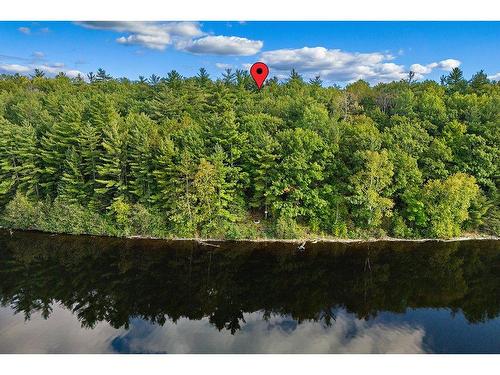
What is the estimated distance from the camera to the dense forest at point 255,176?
35750mm

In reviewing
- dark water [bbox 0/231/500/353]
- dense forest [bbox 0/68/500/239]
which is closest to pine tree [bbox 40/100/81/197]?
dense forest [bbox 0/68/500/239]

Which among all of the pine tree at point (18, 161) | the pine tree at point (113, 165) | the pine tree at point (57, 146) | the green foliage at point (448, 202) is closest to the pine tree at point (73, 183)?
the pine tree at point (57, 146)

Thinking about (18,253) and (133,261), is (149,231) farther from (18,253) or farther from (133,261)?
(18,253)

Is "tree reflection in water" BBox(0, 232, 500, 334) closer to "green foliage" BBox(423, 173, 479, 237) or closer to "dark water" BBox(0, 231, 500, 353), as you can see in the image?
"dark water" BBox(0, 231, 500, 353)

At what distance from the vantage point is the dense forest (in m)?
35.8

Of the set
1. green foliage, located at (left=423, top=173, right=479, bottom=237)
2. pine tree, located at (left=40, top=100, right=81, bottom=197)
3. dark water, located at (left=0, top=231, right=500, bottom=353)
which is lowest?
dark water, located at (left=0, top=231, right=500, bottom=353)

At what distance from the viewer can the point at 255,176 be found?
1500 inches

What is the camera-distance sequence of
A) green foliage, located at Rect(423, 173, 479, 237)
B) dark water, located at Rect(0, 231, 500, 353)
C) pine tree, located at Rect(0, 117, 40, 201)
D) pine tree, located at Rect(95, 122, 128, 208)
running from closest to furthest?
dark water, located at Rect(0, 231, 500, 353) < green foliage, located at Rect(423, 173, 479, 237) < pine tree, located at Rect(95, 122, 128, 208) < pine tree, located at Rect(0, 117, 40, 201)

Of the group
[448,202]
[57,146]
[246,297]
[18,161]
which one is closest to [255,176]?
[246,297]

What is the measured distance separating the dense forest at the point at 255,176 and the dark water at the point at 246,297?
2.49m

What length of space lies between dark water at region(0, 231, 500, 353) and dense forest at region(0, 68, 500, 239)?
249cm

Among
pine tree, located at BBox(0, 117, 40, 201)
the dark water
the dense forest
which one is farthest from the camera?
pine tree, located at BBox(0, 117, 40, 201)

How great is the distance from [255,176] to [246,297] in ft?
46.9

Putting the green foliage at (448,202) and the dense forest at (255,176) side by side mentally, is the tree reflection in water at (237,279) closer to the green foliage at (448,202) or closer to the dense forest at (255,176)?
the green foliage at (448,202)
